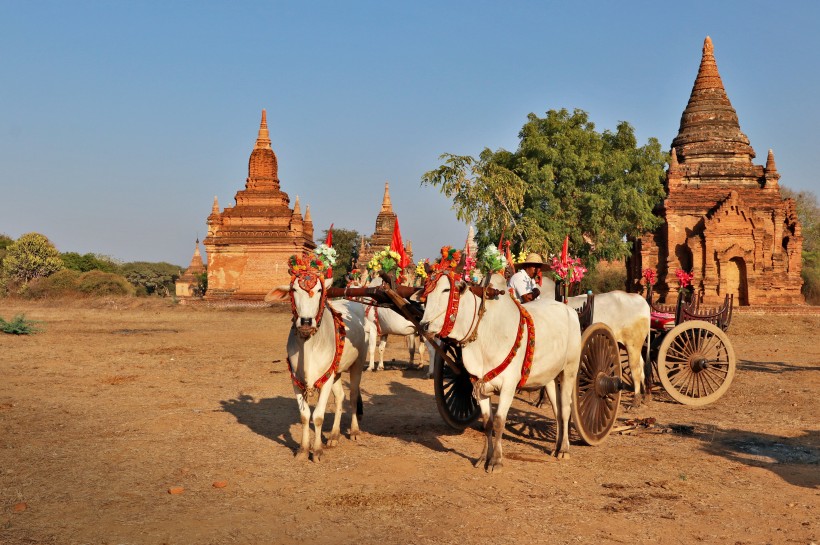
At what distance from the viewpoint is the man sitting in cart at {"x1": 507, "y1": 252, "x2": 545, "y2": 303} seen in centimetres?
861

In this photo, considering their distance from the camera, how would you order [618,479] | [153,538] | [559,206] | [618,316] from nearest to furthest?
[153,538], [618,479], [618,316], [559,206]

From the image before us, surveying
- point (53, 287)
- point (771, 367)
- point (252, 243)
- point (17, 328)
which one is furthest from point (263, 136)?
point (771, 367)

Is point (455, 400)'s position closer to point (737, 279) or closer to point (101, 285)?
point (737, 279)

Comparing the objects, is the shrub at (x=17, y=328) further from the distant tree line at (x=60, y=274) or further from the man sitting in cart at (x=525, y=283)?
the distant tree line at (x=60, y=274)

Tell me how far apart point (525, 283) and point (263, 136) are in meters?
34.2

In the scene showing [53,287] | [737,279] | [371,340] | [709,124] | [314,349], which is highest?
[709,124]

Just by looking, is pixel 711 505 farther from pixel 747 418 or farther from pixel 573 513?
pixel 747 418

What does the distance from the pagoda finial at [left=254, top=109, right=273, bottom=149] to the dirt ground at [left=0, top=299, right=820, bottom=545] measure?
29.7m

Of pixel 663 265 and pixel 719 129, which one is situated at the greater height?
pixel 719 129

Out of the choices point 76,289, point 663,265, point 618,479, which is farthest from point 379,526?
point 76,289

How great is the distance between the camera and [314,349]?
675cm

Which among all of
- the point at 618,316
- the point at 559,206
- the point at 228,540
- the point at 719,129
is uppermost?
the point at 719,129

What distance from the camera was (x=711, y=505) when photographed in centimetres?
527

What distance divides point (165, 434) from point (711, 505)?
5456 millimetres
